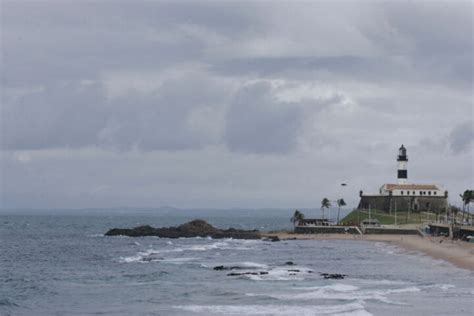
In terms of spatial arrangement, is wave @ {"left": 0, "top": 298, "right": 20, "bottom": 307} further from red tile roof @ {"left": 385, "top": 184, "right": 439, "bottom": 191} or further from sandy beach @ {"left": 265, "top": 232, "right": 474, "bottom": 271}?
red tile roof @ {"left": 385, "top": 184, "right": 439, "bottom": 191}

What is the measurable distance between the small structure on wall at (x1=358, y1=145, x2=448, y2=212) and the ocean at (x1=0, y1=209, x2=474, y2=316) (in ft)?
148

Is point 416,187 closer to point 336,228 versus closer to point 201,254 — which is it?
point 336,228

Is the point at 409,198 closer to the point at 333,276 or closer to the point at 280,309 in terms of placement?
the point at 333,276

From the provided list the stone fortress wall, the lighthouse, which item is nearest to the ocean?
the stone fortress wall

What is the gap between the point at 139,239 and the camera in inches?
5064

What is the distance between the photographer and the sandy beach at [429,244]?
7710 centimetres

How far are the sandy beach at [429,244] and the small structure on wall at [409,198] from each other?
20037 mm

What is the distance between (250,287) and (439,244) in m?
46.8

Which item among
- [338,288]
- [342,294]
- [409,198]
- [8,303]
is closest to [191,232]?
[409,198]

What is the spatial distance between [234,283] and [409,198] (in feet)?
282

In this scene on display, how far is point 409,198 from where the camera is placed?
5453 inches

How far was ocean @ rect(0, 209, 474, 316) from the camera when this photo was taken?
45.4m

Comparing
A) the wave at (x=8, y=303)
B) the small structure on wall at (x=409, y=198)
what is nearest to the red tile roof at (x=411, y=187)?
the small structure on wall at (x=409, y=198)

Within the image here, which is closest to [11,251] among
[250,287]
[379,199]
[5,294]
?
[5,294]
